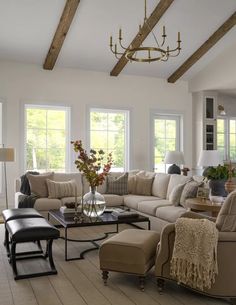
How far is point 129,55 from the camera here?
452cm

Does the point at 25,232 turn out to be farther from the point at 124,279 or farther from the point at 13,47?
the point at 13,47

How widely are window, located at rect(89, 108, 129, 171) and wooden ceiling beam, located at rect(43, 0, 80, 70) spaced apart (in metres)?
1.37

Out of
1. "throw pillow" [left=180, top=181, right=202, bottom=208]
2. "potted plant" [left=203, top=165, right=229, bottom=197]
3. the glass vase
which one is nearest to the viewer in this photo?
"potted plant" [left=203, top=165, right=229, bottom=197]

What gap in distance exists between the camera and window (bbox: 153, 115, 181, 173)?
8.15m

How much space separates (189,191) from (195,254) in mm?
2060

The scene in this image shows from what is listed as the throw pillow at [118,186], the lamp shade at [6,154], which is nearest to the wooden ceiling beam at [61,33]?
the lamp shade at [6,154]

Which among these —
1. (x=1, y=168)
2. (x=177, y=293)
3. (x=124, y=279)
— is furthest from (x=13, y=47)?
(x=177, y=293)

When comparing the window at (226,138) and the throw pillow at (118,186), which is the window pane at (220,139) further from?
the throw pillow at (118,186)

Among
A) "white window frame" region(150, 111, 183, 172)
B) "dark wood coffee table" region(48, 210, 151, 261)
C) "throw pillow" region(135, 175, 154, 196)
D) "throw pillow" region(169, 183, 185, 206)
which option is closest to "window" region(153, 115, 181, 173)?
"white window frame" region(150, 111, 183, 172)

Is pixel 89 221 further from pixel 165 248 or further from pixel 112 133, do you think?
pixel 112 133

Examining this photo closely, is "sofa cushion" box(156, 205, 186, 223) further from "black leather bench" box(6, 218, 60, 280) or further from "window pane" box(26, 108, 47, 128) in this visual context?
"window pane" box(26, 108, 47, 128)

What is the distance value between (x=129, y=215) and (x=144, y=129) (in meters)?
3.98

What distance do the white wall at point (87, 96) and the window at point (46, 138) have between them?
0.62 ft

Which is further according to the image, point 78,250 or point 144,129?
point 144,129
